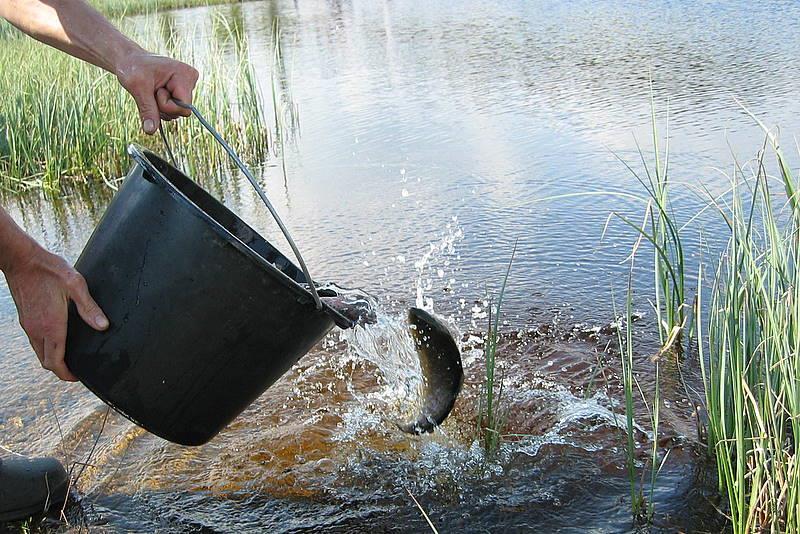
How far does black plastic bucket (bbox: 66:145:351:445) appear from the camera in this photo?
6.54 ft

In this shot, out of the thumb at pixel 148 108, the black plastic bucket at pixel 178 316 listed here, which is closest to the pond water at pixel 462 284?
the black plastic bucket at pixel 178 316

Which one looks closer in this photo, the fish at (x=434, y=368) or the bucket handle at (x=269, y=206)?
the bucket handle at (x=269, y=206)

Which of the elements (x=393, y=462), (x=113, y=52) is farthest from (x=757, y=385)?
(x=113, y=52)

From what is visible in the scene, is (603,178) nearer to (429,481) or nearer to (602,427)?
(602,427)

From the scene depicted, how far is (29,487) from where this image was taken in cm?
261

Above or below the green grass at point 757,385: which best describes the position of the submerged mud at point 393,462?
below

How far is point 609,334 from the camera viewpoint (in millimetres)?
3557

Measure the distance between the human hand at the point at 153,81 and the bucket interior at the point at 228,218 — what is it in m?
0.20

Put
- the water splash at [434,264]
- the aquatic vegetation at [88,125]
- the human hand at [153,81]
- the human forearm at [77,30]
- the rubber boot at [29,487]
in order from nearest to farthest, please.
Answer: the human hand at [153,81]
the human forearm at [77,30]
the rubber boot at [29,487]
the water splash at [434,264]
the aquatic vegetation at [88,125]

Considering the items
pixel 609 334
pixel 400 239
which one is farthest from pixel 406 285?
pixel 609 334

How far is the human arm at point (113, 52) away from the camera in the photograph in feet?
7.36

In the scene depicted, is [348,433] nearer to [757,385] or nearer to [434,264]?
[757,385]

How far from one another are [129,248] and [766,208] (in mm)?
1720

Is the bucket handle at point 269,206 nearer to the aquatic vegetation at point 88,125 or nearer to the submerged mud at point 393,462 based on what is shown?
the submerged mud at point 393,462
